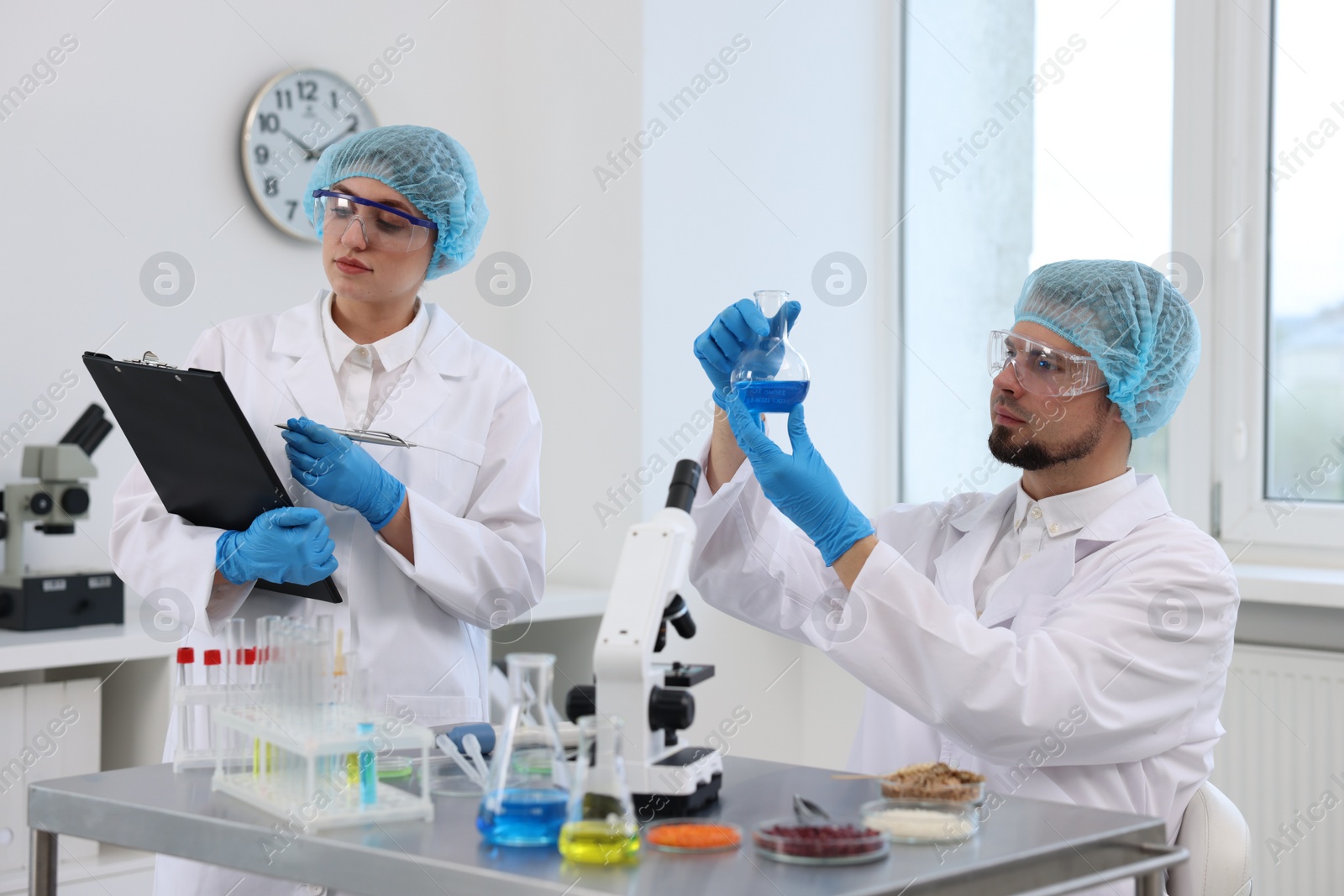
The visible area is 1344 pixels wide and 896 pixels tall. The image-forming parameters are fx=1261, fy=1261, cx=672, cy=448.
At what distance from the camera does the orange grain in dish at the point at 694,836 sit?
1.04 meters

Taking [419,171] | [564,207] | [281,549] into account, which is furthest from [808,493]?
[564,207]

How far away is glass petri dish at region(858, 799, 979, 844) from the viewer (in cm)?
108

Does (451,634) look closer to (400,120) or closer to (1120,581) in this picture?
(1120,581)

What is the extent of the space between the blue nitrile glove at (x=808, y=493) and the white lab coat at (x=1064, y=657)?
0.17 ft

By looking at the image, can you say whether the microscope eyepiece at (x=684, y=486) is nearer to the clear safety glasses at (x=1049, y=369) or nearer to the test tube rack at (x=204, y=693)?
the test tube rack at (x=204, y=693)

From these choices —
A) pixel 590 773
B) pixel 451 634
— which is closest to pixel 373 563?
pixel 451 634

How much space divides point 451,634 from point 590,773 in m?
0.81

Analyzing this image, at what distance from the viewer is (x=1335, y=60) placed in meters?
2.76

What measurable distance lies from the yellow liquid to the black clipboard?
71cm

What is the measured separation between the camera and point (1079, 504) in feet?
5.62

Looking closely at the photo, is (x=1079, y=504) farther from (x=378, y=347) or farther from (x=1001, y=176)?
(x=1001, y=176)

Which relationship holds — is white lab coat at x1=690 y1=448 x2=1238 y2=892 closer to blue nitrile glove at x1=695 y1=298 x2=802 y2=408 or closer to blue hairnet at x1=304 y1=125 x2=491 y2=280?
blue nitrile glove at x1=695 y1=298 x2=802 y2=408

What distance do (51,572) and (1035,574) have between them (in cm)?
179

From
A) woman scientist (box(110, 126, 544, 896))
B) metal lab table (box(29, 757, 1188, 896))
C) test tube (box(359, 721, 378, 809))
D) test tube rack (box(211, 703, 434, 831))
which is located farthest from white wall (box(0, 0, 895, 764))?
test tube (box(359, 721, 378, 809))
